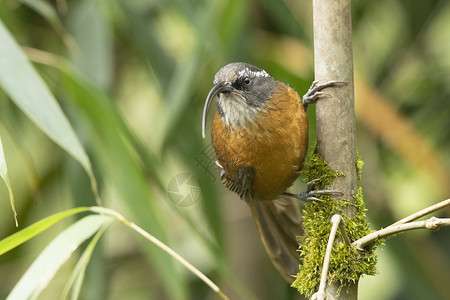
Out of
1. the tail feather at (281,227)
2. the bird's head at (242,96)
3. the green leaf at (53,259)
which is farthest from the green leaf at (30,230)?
the tail feather at (281,227)

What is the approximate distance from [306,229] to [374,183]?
2.11m

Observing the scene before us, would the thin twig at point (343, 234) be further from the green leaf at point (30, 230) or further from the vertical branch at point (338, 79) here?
the green leaf at point (30, 230)

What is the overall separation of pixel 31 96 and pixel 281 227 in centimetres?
118

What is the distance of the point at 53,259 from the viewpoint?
59.8 inches

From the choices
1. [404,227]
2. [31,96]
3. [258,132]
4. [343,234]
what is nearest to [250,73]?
[258,132]

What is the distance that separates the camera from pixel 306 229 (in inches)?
66.7

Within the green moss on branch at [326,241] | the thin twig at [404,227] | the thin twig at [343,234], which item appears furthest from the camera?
the green moss on branch at [326,241]

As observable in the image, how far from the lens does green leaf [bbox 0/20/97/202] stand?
1.90 meters

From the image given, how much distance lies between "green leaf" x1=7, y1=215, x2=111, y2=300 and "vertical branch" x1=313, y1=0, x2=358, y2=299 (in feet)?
1.94

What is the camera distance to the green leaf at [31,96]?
190cm

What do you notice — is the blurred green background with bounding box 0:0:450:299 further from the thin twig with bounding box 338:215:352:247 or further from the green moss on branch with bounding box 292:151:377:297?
the thin twig with bounding box 338:215:352:247

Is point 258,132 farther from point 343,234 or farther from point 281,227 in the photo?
point 343,234

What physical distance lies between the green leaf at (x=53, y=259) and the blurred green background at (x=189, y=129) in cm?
89

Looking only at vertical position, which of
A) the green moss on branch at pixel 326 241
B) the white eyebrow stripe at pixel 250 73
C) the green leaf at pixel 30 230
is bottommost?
the green moss on branch at pixel 326 241
